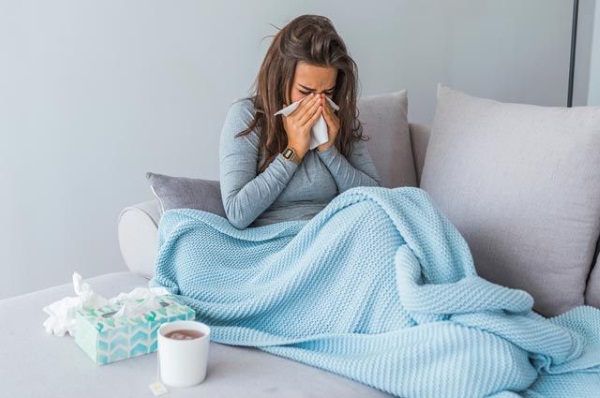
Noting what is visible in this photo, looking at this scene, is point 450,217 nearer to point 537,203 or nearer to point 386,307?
point 537,203

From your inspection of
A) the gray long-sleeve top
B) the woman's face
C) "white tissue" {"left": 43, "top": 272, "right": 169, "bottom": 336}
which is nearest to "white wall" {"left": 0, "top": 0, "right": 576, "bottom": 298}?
the gray long-sleeve top

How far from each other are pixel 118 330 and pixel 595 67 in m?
2.23

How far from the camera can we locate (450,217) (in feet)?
5.57

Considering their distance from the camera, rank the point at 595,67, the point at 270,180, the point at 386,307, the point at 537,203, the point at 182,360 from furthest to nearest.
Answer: the point at 595,67 → the point at 270,180 → the point at 537,203 → the point at 386,307 → the point at 182,360

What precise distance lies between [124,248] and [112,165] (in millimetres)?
349

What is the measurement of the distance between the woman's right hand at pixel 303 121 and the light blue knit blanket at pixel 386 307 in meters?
0.25

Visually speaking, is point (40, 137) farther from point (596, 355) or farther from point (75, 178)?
point (596, 355)

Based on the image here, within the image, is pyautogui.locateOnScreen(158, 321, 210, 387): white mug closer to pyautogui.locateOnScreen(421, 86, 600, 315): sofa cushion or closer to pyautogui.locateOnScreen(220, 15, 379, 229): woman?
pyautogui.locateOnScreen(220, 15, 379, 229): woman

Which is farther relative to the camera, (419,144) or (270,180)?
(419,144)

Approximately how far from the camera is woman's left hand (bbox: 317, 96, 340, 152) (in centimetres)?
171

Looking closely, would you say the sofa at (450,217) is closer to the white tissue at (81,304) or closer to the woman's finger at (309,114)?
the white tissue at (81,304)

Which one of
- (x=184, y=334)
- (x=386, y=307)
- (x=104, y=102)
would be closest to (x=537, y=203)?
(x=386, y=307)

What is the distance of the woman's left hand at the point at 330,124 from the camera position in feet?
5.62

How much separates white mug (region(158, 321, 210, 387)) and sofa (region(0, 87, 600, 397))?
0.02 meters
